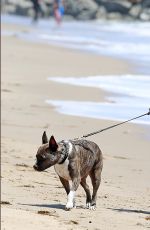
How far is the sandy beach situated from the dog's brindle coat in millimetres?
207

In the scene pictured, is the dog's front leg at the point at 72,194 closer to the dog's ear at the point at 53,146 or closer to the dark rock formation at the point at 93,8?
the dog's ear at the point at 53,146

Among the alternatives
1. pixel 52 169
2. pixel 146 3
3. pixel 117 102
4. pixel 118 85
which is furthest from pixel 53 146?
pixel 146 3

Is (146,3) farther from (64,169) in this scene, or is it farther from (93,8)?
(64,169)

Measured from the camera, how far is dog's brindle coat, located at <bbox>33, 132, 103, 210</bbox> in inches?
256

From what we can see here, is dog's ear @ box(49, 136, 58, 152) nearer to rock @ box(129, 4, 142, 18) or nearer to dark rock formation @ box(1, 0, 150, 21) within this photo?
dark rock formation @ box(1, 0, 150, 21)

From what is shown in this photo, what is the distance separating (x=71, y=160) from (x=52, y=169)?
258 cm

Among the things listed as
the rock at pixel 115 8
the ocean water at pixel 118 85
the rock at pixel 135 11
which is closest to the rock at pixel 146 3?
the rock at pixel 135 11

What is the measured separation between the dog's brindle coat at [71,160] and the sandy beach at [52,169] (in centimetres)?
21

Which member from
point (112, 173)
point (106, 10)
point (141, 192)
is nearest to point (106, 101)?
point (112, 173)

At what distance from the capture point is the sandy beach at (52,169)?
6187mm

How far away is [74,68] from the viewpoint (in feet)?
67.3

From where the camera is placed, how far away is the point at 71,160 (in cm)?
657

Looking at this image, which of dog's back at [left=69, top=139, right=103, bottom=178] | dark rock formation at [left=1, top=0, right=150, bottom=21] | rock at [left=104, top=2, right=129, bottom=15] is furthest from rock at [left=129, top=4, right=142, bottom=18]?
dog's back at [left=69, top=139, right=103, bottom=178]

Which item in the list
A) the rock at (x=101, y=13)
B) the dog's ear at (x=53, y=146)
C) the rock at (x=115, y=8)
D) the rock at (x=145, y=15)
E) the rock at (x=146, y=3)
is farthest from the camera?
the rock at (x=146, y=3)
